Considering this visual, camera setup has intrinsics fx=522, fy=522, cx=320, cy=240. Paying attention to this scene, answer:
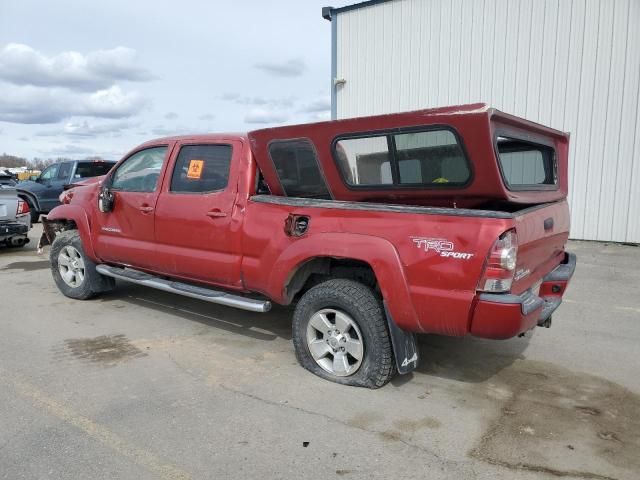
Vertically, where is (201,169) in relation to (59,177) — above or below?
above

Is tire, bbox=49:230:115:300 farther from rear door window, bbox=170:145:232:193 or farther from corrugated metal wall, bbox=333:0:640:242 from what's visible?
corrugated metal wall, bbox=333:0:640:242

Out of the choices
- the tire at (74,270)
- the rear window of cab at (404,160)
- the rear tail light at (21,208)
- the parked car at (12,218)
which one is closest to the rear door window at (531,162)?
the rear window of cab at (404,160)

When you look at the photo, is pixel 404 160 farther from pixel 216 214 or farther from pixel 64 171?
pixel 64 171

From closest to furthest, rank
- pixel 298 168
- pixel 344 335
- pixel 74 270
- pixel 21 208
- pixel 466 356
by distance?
pixel 344 335 → pixel 298 168 → pixel 466 356 → pixel 74 270 → pixel 21 208

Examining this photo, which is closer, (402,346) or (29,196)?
(402,346)

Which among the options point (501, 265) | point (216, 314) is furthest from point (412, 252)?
point (216, 314)

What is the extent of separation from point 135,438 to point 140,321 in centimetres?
245

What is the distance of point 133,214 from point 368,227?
2.85 m

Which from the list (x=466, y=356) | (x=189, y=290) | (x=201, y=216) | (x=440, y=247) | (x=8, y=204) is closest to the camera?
(x=440, y=247)

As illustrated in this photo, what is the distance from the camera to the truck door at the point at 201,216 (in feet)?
14.5

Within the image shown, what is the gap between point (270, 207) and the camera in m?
4.13

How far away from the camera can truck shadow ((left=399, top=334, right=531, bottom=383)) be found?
13.3 feet

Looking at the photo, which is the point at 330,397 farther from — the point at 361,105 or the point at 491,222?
the point at 361,105

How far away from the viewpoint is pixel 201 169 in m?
4.76
